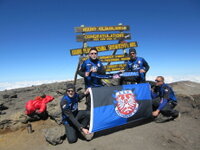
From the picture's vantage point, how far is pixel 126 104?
234 inches

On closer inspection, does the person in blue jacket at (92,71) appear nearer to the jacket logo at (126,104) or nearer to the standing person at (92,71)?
the standing person at (92,71)

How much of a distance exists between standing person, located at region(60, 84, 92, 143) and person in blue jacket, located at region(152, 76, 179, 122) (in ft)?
9.52

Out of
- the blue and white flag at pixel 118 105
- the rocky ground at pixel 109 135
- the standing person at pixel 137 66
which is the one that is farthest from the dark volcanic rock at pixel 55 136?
the standing person at pixel 137 66

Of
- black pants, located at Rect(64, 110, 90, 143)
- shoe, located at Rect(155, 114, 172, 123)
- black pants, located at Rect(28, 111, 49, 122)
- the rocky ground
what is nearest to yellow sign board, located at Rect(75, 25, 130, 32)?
the rocky ground

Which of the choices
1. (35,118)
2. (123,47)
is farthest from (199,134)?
(123,47)

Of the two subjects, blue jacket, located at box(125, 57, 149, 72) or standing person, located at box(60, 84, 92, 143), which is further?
blue jacket, located at box(125, 57, 149, 72)

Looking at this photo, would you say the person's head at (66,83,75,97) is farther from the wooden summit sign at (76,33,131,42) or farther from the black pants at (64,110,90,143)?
the wooden summit sign at (76,33,131,42)

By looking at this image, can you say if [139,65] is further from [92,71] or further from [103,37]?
[103,37]

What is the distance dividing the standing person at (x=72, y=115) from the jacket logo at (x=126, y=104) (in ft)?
3.87

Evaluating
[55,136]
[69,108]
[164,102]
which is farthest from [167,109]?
[55,136]

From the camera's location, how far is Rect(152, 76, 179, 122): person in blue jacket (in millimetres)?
6445

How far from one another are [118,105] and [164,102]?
2.00 meters

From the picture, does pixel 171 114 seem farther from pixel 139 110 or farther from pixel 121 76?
pixel 121 76

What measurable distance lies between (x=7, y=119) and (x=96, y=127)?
418cm
